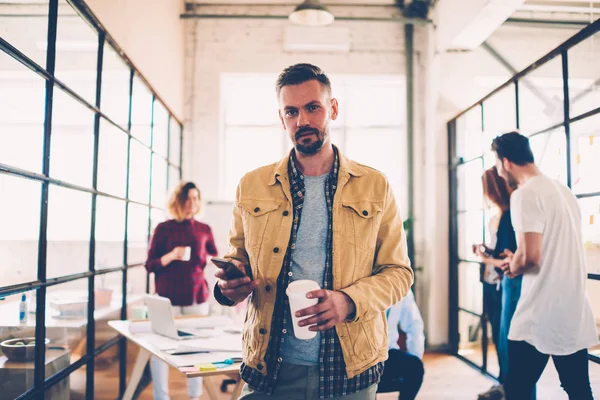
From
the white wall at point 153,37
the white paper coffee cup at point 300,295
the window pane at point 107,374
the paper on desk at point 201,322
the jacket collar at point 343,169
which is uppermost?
the white wall at point 153,37

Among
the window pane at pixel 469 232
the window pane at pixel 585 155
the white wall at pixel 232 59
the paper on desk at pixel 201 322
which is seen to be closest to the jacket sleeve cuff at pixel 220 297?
the paper on desk at pixel 201 322

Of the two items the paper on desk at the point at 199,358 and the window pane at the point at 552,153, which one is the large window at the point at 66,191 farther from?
the window pane at the point at 552,153

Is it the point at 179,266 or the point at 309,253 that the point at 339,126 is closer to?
the point at 179,266

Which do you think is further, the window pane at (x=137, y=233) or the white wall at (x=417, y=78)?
the white wall at (x=417, y=78)

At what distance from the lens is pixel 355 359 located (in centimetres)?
119

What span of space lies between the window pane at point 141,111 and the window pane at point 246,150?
1584 mm

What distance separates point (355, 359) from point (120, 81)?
246 centimetres

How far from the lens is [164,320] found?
2168 millimetres

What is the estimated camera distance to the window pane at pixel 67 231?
7.00ft

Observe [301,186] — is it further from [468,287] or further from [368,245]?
[468,287]

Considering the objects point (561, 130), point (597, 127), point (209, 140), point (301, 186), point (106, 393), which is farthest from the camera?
point (209, 140)

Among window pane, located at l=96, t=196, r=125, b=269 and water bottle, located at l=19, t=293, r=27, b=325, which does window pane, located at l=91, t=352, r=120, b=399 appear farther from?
water bottle, located at l=19, t=293, r=27, b=325

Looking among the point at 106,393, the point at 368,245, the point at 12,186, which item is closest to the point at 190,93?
the point at 106,393

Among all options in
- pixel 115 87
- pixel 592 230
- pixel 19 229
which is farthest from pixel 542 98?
pixel 19 229
